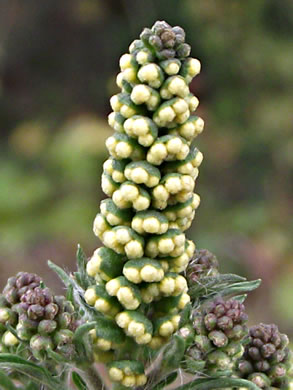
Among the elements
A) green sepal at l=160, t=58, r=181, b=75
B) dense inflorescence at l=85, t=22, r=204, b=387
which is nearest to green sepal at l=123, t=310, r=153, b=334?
dense inflorescence at l=85, t=22, r=204, b=387

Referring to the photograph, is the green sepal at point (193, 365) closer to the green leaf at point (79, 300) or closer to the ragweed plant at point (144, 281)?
the ragweed plant at point (144, 281)

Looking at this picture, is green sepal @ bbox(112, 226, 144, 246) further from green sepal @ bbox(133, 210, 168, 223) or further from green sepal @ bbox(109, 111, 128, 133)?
green sepal @ bbox(109, 111, 128, 133)

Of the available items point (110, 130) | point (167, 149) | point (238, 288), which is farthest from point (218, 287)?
point (110, 130)

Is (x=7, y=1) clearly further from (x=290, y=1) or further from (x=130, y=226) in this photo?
(x=130, y=226)

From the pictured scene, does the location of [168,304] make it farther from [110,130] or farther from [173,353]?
[110,130]

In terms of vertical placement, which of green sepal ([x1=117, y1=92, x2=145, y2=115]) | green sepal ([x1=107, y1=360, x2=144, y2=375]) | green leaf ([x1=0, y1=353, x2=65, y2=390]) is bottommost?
green leaf ([x1=0, y1=353, x2=65, y2=390])

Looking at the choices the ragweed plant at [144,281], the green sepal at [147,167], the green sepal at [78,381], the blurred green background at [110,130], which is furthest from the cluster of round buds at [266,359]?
the blurred green background at [110,130]

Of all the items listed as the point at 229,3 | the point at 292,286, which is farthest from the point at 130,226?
the point at 229,3
